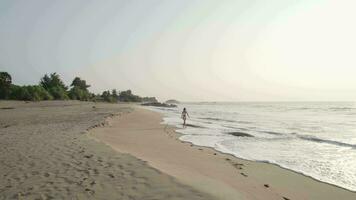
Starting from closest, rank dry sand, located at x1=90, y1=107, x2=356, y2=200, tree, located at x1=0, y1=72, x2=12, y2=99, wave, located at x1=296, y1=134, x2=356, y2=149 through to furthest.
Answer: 1. dry sand, located at x1=90, y1=107, x2=356, y2=200
2. wave, located at x1=296, y1=134, x2=356, y2=149
3. tree, located at x1=0, y1=72, x2=12, y2=99

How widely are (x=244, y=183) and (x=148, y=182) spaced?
301 cm

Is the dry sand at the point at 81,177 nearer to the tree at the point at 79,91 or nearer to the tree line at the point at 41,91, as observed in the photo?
the tree line at the point at 41,91

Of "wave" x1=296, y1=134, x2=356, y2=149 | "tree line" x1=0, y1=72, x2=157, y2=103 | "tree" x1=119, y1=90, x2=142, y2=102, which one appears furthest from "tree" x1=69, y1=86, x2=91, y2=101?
"wave" x1=296, y1=134, x2=356, y2=149

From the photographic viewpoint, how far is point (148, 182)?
25.2ft

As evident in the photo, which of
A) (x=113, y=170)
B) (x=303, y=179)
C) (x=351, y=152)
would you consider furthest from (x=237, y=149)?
(x=113, y=170)

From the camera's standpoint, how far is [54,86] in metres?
87.9

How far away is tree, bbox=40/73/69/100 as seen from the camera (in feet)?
269

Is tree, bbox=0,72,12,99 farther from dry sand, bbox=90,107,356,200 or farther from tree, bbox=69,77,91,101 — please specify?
dry sand, bbox=90,107,356,200

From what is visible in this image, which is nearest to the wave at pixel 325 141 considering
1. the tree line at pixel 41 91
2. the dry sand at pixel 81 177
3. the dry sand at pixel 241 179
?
the dry sand at pixel 241 179

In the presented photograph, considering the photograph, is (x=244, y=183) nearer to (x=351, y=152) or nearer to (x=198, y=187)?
(x=198, y=187)

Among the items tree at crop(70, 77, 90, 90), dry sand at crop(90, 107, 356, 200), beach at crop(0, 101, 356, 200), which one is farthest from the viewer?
tree at crop(70, 77, 90, 90)

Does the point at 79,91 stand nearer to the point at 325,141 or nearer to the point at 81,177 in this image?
the point at 325,141

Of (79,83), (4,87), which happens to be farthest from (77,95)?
(4,87)

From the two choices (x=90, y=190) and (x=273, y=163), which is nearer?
(x=90, y=190)
